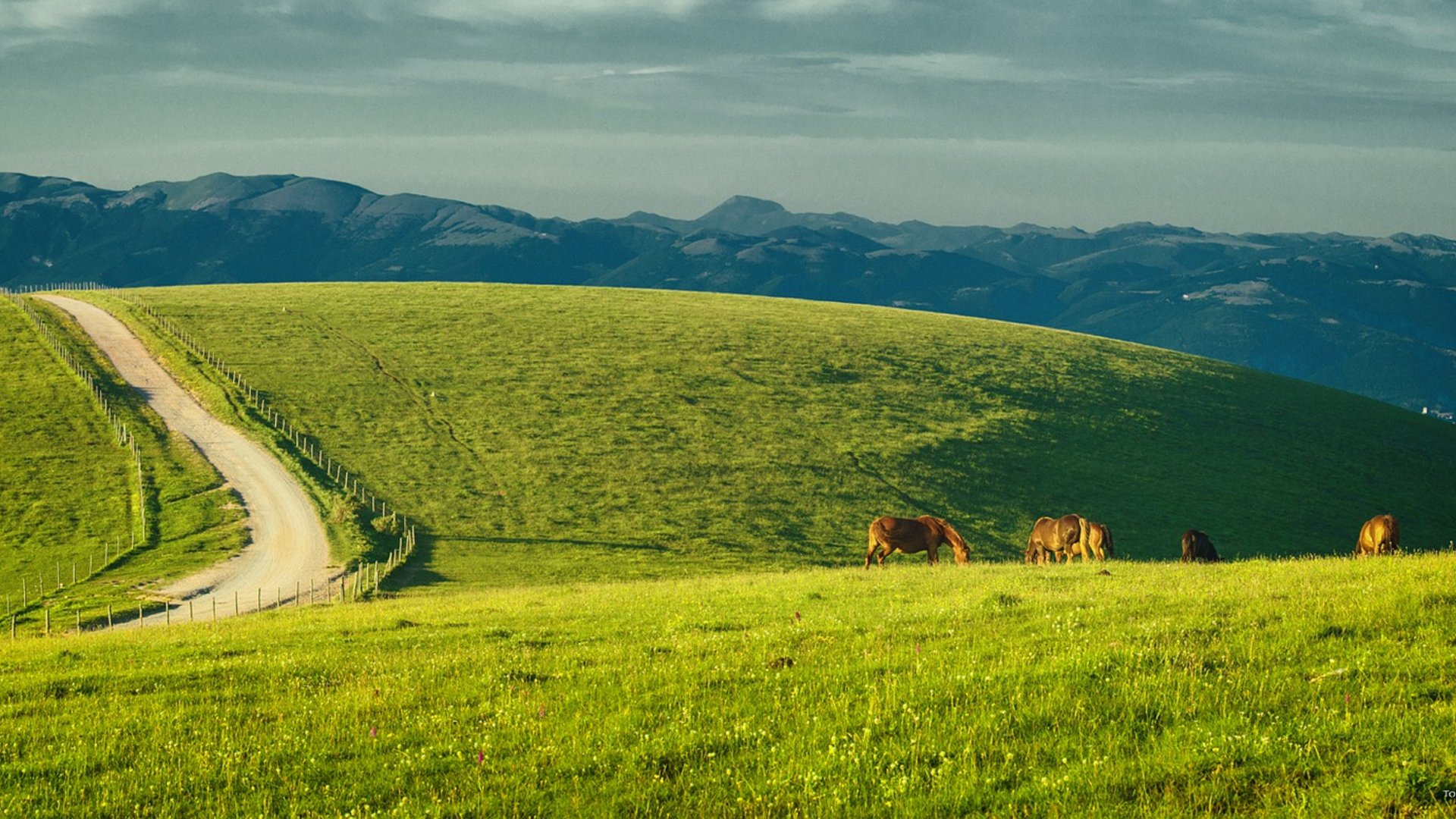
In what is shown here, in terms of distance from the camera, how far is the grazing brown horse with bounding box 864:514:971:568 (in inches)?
1563

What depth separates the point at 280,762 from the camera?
11.9 m

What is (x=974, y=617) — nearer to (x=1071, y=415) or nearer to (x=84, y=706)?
(x=84, y=706)

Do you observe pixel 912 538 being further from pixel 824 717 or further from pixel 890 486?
pixel 890 486

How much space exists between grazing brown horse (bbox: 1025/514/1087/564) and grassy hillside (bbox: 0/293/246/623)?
37.5 metres

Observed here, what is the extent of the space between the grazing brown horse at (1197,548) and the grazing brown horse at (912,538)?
30.6 feet

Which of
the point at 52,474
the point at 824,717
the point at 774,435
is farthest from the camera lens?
the point at 774,435

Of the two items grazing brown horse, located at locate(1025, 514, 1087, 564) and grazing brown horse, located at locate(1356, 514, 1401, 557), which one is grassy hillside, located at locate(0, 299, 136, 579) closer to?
grazing brown horse, located at locate(1025, 514, 1087, 564)

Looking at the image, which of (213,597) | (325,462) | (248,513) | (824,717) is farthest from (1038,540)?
(325,462)

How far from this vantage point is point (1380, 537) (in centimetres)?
3319

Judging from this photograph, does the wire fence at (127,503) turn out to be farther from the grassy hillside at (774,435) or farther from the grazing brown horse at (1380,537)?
the grazing brown horse at (1380,537)

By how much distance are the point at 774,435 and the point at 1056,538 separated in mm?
39522

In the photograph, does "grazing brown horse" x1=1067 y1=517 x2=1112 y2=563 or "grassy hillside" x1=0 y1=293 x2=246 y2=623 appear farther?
"grassy hillside" x1=0 y1=293 x2=246 y2=623

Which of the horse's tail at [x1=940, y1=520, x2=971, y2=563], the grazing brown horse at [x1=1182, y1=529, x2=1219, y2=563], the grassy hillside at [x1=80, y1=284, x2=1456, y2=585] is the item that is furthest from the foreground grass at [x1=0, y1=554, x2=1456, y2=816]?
the grassy hillside at [x1=80, y1=284, x2=1456, y2=585]

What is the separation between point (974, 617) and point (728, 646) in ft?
16.1
